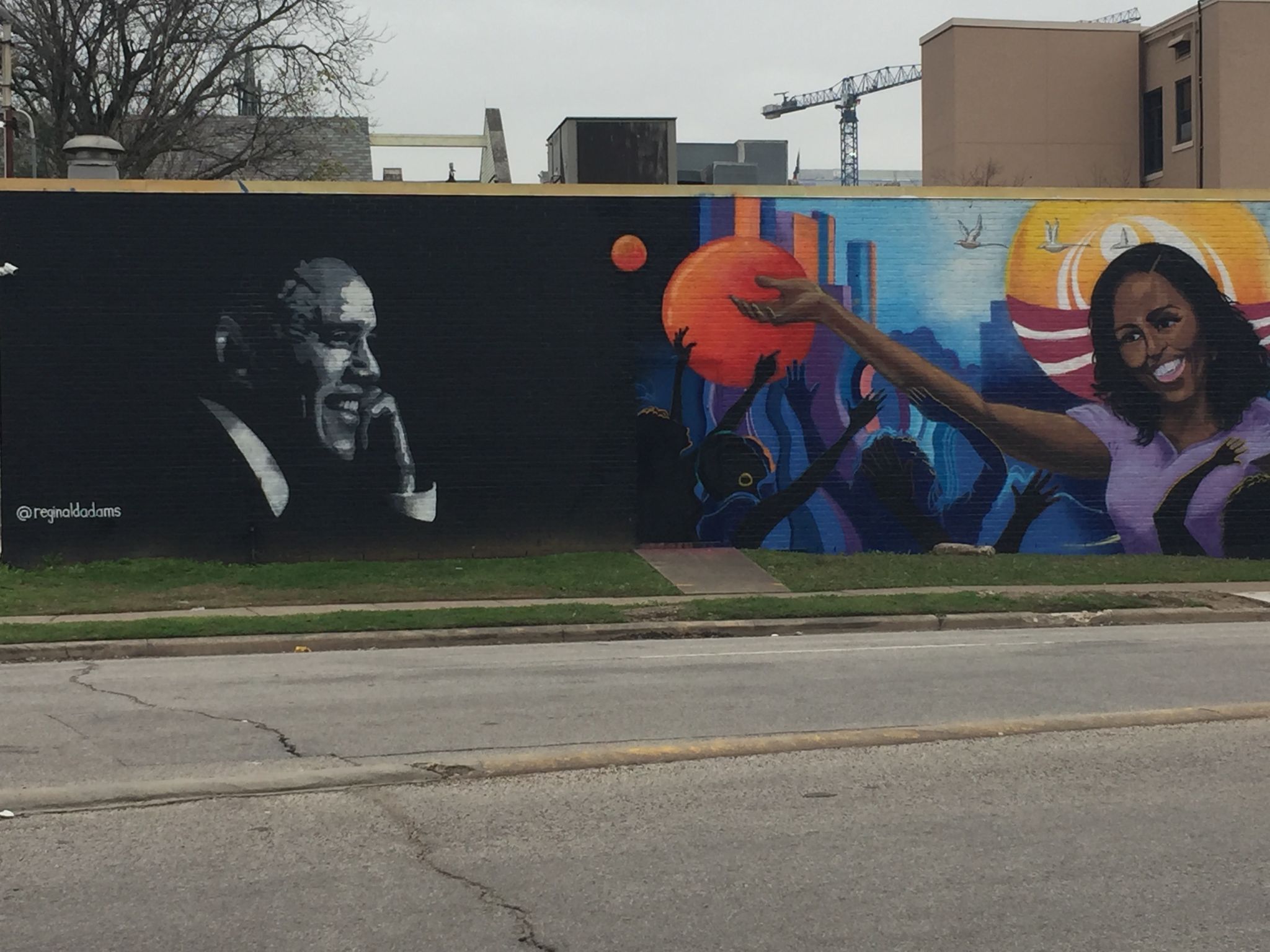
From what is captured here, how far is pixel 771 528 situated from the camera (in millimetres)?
18766

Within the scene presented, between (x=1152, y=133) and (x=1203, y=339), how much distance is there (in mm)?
37566

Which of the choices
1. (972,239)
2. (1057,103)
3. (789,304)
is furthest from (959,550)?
(1057,103)

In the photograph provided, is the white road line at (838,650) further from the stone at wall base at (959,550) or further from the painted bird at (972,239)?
the painted bird at (972,239)

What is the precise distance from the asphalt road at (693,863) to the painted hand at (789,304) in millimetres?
11425

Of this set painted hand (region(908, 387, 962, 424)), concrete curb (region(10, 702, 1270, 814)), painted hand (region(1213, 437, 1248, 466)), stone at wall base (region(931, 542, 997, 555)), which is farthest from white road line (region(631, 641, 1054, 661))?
painted hand (region(1213, 437, 1248, 466))

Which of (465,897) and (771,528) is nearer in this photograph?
(465,897)

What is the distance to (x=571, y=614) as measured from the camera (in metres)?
14.0

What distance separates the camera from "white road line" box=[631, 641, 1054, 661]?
1209 centimetres

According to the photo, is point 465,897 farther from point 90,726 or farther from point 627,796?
point 90,726

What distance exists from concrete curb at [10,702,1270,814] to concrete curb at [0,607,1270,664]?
5.23m

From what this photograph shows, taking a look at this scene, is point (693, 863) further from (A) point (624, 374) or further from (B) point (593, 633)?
(A) point (624, 374)

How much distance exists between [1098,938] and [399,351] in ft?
46.2

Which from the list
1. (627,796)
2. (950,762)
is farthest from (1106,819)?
(627,796)

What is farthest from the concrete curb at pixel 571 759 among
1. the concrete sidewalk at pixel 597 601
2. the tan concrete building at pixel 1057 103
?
the tan concrete building at pixel 1057 103
